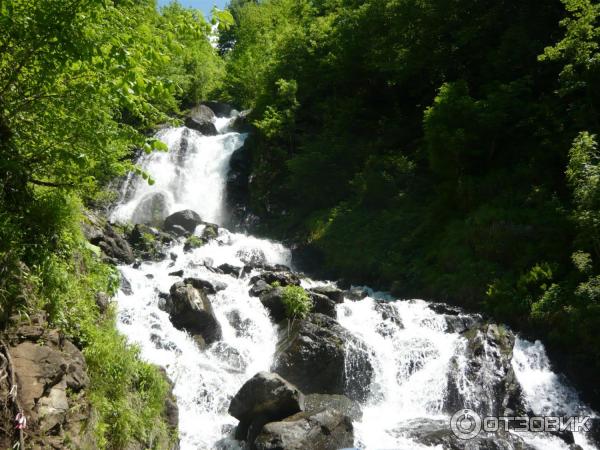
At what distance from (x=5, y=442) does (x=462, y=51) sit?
2213cm

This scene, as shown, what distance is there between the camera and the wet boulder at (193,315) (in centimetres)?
1162

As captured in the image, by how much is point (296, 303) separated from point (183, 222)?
10697mm

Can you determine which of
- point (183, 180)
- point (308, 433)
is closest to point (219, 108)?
point (183, 180)

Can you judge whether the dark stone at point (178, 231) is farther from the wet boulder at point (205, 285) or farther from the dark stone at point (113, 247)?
the wet boulder at point (205, 285)

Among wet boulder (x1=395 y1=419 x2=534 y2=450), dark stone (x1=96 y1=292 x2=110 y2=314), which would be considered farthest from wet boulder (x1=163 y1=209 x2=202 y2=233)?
wet boulder (x1=395 y1=419 x2=534 y2=450)

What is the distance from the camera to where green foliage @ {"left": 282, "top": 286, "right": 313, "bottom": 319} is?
12.2m

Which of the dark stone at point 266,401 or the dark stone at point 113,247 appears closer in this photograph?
the dark stone at point 266,401

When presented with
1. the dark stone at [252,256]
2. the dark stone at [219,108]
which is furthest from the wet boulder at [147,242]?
the dark stone at [219,108]

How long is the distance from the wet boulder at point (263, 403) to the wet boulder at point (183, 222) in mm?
13262

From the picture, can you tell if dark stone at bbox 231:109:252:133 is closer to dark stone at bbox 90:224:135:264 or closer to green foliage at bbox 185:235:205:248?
green foliage at bbox 185:235:205:248

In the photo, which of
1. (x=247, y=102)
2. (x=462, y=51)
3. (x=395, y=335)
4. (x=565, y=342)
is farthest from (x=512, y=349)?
(x=247, y=102)

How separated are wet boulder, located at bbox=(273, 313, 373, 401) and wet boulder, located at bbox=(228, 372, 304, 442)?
1779 millimetres

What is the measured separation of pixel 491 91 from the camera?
1764cm

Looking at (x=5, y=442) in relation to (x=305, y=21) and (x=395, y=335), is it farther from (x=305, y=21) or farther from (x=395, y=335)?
(x=305, y=21)
